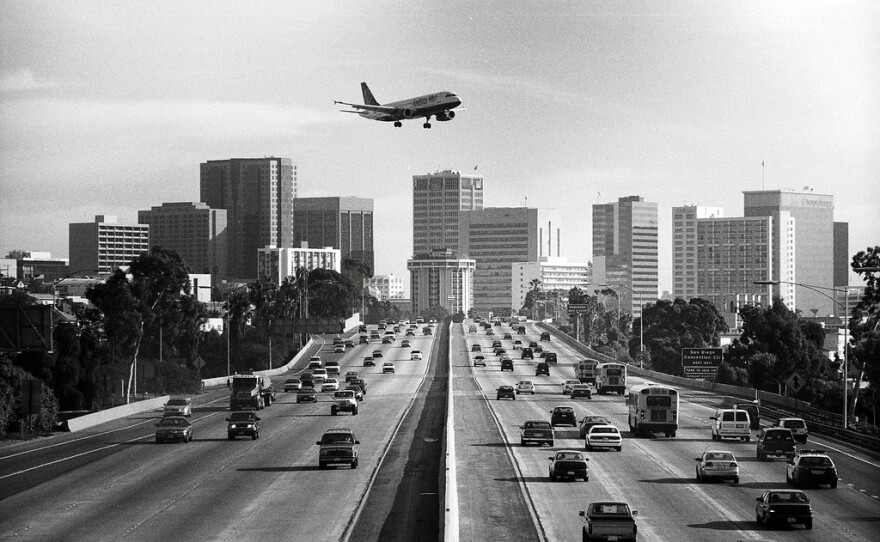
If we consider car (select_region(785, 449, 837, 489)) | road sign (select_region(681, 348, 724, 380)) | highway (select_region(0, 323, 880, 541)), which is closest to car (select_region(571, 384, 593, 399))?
road sign (select_region(681, 348, 724, 380))

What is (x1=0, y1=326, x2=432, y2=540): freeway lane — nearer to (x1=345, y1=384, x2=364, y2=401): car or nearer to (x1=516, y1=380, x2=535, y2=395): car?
(x1=345, y1=384, x2=364, y2=401): car

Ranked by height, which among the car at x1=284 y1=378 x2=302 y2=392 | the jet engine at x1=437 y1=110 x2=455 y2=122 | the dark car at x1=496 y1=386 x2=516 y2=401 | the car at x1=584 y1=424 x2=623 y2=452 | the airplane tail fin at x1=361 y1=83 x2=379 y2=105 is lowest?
the car at x1=284 y1=378 x2=302 y2=392

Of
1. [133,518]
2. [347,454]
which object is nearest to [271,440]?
[347,454]

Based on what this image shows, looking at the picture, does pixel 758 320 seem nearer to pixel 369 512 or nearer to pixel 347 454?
pixel 347 454

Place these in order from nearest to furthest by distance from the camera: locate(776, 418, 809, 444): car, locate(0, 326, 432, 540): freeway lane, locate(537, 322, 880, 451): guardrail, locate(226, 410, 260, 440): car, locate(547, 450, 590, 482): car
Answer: locate(0, 326, 432, 540): freeway lane, locate(547, 450, 590, 482): car, locate(776, 418, 809, 444): car, locate(537, 322, 880, 451): guardrail, locate(226, 410, 260, 440): car

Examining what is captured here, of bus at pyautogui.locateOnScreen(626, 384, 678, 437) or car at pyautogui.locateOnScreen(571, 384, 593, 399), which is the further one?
car at pyautogui.locateOnScreen(571, 384, 593, 399)

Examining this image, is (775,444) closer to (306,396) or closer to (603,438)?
(603,438)

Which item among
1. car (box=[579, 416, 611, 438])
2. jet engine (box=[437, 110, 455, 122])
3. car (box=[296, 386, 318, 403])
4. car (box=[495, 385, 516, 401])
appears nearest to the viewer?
car (box=[579, 416, 611, 438])

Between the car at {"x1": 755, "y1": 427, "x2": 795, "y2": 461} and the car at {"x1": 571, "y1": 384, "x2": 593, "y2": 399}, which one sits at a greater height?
the car at {"x1": 755, "y1": 427, "x2": 795, "y2": 461}
